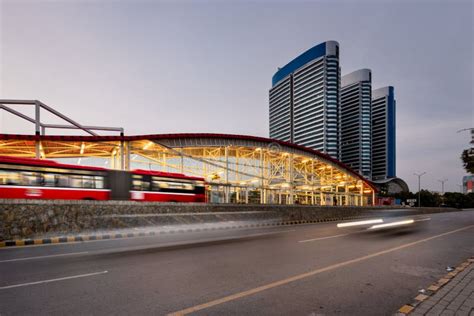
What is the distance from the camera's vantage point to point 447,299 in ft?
16.0

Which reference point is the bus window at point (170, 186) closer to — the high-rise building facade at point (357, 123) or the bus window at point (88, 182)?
the bus window at point (88, 182)

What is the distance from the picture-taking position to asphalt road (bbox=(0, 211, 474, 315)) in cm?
465

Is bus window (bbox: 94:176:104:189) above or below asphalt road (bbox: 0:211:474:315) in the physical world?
above

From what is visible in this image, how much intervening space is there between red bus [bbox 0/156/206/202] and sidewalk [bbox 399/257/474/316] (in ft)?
65.1

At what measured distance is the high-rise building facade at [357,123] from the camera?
525 ft

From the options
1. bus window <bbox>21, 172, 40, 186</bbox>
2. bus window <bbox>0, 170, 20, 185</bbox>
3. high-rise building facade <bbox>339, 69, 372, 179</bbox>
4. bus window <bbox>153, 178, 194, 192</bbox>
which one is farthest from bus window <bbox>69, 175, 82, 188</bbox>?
high-rise building facade <bbox>339, 69, 372, 179</bbox>

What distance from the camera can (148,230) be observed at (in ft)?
55.4

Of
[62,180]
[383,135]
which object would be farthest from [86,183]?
[383,135]

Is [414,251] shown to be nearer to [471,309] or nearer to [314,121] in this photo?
[471,309]

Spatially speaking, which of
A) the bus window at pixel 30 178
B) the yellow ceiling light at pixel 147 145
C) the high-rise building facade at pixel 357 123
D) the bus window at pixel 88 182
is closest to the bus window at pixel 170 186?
the bus window at pixel 88 182

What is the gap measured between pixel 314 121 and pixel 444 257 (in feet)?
453

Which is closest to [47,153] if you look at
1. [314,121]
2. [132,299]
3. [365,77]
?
[132,299]

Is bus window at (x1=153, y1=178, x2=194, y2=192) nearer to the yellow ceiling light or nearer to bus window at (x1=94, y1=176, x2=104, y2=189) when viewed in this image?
→ bus window at (x1=94, y1=176, x2=104, y2=189)

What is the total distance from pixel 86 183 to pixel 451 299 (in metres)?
20.9
